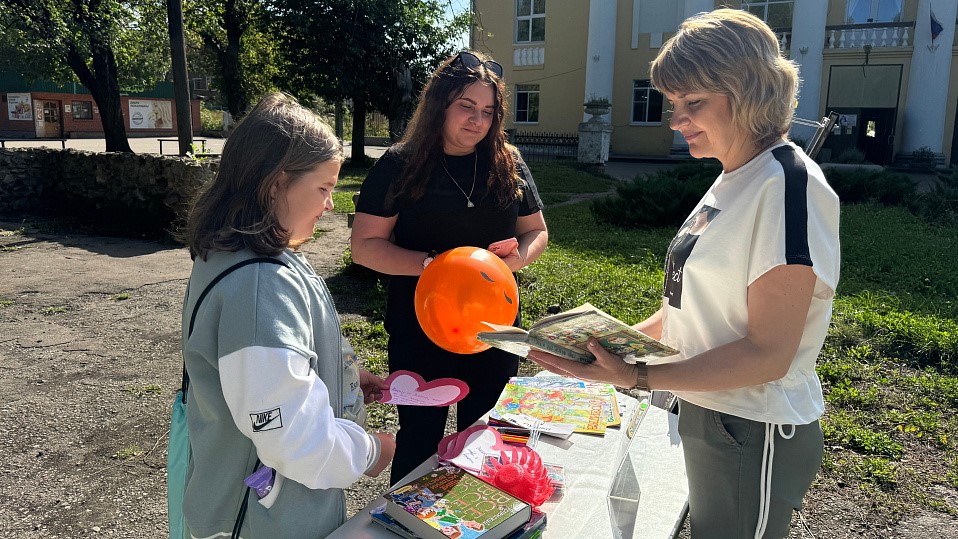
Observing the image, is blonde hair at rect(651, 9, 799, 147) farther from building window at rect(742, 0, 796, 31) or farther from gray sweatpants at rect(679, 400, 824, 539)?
building window at rect(742, 0, 796, 31)

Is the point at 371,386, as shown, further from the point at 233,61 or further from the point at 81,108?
the point at 81,108

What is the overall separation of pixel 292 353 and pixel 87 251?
359 inches

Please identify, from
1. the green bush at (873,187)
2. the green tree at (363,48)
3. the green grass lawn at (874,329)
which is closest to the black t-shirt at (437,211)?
the green grass lawn at (874,329)

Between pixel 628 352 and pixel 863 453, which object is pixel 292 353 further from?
pixel 863 453

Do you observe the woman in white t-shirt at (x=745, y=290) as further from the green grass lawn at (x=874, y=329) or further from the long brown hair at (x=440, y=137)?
the green grass lawn at (x=874, y=329)

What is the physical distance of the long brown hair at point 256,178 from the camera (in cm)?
149

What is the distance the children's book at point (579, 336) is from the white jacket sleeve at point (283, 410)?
44 centimetres

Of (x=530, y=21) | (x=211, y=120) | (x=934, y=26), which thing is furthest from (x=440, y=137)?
(x=211, y=120)

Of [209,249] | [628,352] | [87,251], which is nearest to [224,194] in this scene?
[209,249]

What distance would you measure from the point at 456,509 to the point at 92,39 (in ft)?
62.1

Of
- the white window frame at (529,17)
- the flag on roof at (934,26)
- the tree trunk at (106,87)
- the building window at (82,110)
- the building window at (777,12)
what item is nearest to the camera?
the tree trunk at (106,87)

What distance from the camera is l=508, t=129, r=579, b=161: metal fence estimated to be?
24.8m

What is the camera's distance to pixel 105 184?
36.4 ft


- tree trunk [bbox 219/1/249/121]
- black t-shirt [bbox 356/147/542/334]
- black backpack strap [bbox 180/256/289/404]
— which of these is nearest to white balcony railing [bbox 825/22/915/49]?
tree trunk [bbox 219/1/249/121]
